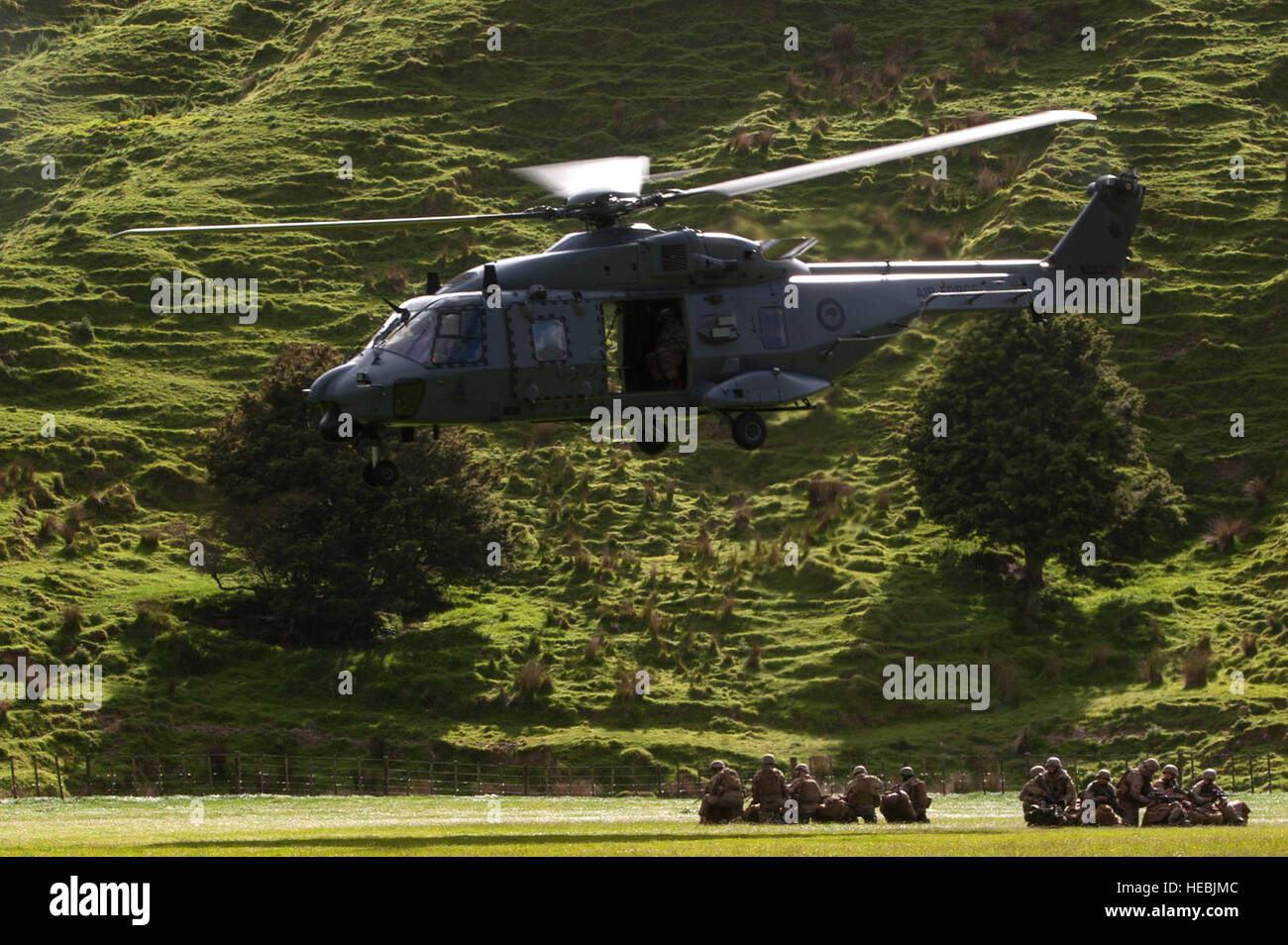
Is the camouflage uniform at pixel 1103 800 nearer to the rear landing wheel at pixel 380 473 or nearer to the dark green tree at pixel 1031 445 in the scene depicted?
the rear landing wheel at pixel 380 473

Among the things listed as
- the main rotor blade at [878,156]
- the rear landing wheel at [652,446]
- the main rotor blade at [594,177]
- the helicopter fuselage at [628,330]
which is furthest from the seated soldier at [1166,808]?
the main rotor blade at [594,177]

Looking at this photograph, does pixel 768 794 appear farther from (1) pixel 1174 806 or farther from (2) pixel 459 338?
(2) pixel 459 338

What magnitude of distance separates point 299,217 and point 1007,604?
43.9 metres

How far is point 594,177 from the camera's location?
111 ft

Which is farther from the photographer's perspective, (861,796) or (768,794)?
(861,796)

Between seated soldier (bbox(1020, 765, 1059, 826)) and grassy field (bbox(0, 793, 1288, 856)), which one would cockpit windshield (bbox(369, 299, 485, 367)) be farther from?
seated soldier (bbox(1020, 765, 1059, 826))

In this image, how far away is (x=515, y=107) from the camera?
339 ft

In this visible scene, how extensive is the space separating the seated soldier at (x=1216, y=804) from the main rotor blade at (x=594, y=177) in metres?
15.7

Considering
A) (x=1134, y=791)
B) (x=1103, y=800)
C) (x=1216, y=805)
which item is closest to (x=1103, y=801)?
(x=1103, y=800)

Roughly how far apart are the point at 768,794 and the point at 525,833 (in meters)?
4.92

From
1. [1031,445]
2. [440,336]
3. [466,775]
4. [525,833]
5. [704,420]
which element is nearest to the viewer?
[525,833]

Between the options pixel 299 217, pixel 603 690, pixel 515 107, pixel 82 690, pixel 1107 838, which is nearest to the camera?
pixel 1107 838
